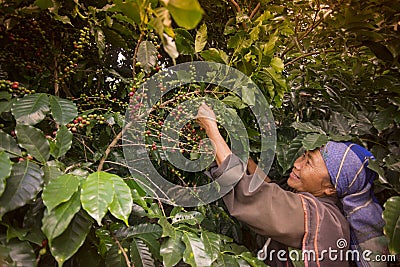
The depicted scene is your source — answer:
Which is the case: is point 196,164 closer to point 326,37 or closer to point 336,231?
point 336,231

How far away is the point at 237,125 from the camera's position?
1.07 meters

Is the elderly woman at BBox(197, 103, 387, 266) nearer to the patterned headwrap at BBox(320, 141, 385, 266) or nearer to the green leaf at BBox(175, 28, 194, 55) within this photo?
the patterned headwrap at BBox(320, 141, 385, 266)

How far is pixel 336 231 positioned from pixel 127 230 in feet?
1.96

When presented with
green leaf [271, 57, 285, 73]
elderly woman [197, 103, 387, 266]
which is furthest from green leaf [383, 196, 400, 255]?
green leaf [271, 57, 285, 73]

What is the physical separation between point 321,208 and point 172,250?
1.68 feet

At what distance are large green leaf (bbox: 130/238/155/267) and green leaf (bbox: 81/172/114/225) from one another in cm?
24

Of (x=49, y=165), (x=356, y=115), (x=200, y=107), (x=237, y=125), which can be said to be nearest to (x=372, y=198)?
(x=356, y=115)

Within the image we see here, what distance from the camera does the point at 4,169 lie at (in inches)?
21.6

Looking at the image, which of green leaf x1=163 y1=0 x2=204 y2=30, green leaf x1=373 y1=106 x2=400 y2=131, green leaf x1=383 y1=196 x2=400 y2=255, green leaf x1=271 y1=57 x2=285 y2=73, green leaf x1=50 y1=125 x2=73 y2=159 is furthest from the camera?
green leaf x1=373 y1=106 x2=400 y2=131

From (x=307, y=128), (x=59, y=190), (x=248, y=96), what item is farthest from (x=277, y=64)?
(x=59, y=190)

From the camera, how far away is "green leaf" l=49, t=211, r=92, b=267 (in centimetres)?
56

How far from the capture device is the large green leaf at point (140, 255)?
76cm

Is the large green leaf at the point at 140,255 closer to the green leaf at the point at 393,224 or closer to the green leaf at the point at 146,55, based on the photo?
the green leaf at the point at 146,55

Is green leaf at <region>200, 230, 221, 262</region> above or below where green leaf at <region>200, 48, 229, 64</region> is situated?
below
